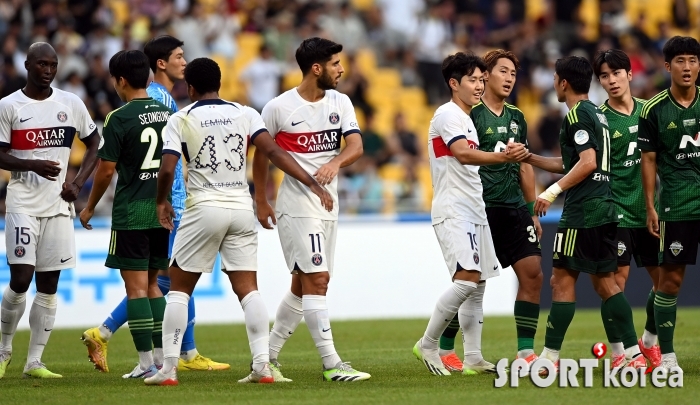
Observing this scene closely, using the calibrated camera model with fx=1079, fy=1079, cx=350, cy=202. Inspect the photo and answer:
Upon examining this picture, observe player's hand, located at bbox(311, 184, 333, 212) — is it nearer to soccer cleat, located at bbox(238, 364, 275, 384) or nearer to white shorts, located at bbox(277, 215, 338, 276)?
white shorts, located at bbox(277, 215, 338, 276)

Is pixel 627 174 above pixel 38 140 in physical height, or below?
below

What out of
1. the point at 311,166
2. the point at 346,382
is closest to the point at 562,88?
the point at 311,166

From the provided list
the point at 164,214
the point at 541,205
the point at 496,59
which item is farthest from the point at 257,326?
the point at 496,59

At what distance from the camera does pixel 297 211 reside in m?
8.31

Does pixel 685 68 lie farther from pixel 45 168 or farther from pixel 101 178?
pixel 45 168

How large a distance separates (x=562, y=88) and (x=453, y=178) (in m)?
1.12

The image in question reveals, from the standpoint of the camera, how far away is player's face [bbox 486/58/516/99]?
8.91 m

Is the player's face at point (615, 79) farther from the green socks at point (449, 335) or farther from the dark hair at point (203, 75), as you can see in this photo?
the dark hair at point (203, 75)

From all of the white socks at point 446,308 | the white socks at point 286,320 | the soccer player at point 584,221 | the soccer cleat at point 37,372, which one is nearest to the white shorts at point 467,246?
the white socks at point 446,308

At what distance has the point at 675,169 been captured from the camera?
8758mm

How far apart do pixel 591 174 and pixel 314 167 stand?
2152 mm

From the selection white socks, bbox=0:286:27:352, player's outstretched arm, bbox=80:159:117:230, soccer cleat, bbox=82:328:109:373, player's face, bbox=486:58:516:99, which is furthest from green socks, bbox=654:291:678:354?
white socks, bbox=0:286:27:352

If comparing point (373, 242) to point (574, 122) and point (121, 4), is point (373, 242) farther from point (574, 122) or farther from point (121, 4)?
point (121, 4)

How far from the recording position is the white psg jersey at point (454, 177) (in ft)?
28.1
